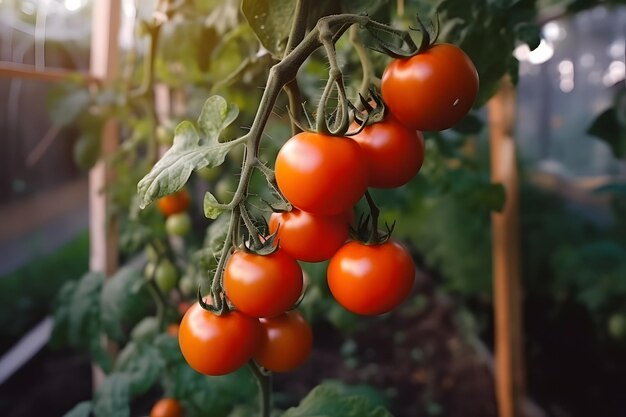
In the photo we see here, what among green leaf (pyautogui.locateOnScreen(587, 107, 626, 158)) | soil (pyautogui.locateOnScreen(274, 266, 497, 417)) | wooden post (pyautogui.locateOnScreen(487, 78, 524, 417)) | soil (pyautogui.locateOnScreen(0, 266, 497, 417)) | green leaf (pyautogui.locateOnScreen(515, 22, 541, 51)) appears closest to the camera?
green leaf (pyautogui.locateOnScreen(515, 22, 541, 51))

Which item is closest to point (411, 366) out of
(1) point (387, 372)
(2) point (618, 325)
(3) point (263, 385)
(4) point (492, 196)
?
(1) point (387, 372)

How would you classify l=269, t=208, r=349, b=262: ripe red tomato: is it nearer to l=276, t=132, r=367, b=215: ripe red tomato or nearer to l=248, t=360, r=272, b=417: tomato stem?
l=276, t=132, r=367, b=215: ripe red tomato

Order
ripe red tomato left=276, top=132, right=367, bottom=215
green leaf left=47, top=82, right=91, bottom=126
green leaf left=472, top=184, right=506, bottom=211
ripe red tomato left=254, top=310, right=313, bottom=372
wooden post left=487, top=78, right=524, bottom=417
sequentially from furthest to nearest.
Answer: wooden post left=487, top=78, right=524, bottom=417, green leaf left=47, top=82, right=91, bottom=126, green leaf left=472, top=184, right=506, bottom=211, ripe red tomato left=254, top=310, right=313, bottom=372, ripe red tomato left=276, top=132, right=367, bottom=215

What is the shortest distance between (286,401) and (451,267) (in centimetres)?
→ 94

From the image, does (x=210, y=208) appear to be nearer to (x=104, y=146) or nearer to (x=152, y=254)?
(x=152, y=254)

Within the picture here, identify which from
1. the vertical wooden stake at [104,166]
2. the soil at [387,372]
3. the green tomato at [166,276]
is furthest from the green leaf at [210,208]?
the soil at [387,372]

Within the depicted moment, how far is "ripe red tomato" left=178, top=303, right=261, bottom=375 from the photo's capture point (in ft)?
1.44

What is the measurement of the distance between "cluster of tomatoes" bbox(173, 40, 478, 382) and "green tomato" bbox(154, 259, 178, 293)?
1.91ft

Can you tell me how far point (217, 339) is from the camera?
17.2 inches

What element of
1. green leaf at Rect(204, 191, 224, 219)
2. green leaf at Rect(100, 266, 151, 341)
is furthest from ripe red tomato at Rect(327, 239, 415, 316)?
green leaf at Rect(100, 266, 151, 341)

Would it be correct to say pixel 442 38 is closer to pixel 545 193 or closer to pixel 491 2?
pixel 491 2

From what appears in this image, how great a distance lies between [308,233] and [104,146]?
3.09 feet

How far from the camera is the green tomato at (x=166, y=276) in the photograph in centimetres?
102

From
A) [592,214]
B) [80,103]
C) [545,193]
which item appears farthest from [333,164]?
[592,214]
